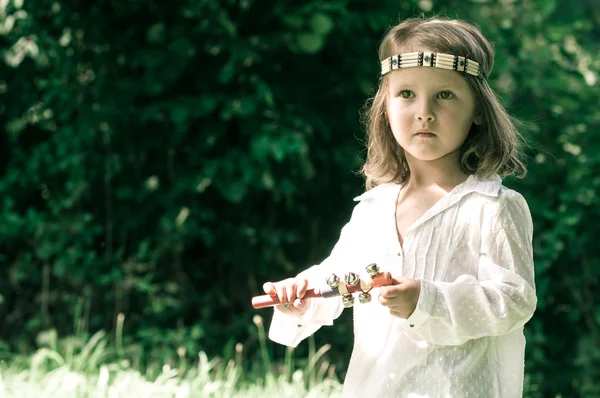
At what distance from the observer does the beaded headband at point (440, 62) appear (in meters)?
2.22

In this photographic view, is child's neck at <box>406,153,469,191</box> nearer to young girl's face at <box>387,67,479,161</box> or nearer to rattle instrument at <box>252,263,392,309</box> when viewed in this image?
young girl's face at <box>387,67,479,161</box>

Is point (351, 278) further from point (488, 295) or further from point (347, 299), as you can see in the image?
point (488, 295)

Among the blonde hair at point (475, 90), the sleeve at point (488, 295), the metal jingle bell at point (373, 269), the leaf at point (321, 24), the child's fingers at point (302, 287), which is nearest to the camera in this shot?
the metal jingle bell at point (373, 269)

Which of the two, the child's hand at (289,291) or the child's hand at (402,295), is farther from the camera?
the child's hand at (289,291)

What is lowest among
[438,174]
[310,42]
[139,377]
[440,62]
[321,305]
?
[139,377]

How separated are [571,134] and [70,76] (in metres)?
2.45

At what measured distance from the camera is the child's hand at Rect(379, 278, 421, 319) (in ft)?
6.48

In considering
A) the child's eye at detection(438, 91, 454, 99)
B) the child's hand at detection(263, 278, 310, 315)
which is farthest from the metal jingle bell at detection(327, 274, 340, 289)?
the child's eye at detection(438, 91, 454, 99)

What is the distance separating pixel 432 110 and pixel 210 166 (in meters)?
2.18

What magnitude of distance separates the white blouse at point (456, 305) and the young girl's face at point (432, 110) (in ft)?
0.41

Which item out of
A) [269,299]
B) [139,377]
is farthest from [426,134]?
[139,377]

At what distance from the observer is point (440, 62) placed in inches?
87.4

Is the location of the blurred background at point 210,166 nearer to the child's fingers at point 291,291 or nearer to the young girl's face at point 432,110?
the young girl's face at point 432,110

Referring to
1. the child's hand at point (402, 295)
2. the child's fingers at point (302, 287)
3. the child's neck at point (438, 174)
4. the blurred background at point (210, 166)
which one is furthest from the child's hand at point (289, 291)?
the blurred background at point (210, 166)
